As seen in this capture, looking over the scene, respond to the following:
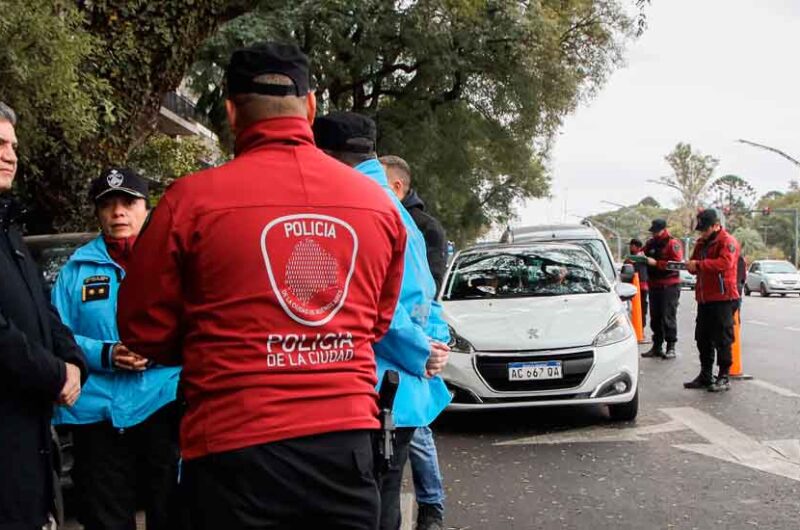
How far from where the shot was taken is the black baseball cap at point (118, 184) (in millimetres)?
3812

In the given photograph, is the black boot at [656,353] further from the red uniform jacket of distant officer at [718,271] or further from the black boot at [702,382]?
the red uniform jacket of distant officer at [718,271]

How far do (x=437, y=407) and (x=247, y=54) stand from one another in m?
1.69

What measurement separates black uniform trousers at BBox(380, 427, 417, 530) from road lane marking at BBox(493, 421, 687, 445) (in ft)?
13.2

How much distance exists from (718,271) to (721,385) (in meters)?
1.14

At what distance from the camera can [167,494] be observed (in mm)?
3648

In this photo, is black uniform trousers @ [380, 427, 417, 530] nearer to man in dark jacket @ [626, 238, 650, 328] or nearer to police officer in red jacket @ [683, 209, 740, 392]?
police officer in red jacket @ [683, 209, 740, 392]

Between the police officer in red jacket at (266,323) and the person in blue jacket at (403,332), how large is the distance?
0.79 meters

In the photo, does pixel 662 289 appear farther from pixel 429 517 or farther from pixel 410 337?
pixel 410 337

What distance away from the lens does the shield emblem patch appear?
2.11m

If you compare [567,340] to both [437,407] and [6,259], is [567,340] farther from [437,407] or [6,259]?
[6,259]

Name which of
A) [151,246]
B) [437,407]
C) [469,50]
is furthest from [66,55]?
[469,50]

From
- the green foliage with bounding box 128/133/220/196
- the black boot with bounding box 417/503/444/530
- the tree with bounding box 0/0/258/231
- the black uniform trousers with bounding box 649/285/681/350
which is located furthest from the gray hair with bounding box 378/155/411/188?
the green foliage with bounding box 128/133/220/196

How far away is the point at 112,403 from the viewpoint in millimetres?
3605

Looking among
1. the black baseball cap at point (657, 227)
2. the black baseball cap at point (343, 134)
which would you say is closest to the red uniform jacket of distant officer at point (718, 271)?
the black baseball cap at point (657, 227)
